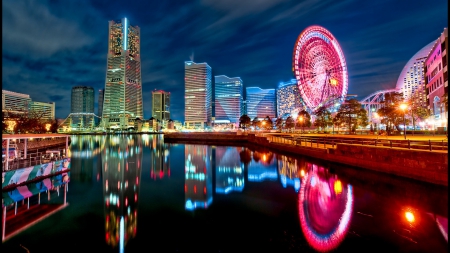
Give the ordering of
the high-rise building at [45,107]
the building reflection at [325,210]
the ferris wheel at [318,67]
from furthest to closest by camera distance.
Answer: the high-rise building at [45,107] < the ferris wheel at [318,67] < the building reflection at [325,210]

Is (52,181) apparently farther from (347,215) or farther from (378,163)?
(378,163)

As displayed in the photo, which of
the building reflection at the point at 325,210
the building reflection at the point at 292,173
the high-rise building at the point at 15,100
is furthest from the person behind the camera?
the high-rise building at the point at 15,100

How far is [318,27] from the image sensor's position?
46.7m

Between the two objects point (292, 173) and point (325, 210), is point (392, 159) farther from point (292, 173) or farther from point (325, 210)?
point (325, 210)

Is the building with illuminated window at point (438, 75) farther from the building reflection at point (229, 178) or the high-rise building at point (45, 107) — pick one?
the high-rise building at point (45, 107)

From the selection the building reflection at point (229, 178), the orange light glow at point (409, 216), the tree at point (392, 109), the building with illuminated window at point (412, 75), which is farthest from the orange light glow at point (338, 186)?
the building with illuminated window at point (412, 75)

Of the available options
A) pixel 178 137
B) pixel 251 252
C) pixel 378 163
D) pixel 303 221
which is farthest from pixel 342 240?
pixel 178 137

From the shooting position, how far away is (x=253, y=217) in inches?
475

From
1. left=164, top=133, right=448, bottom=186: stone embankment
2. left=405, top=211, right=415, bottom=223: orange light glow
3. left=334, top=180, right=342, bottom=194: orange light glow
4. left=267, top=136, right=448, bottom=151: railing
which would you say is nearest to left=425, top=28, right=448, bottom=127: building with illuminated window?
left=267, top=136, right=448, bottom=151: railing

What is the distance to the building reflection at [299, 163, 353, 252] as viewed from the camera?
9.65m

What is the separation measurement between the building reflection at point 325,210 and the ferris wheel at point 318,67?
104ft

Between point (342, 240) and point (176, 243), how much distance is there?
6267mm

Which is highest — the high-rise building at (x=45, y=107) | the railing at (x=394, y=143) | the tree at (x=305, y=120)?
the high-rise building at (x=45, y=107)

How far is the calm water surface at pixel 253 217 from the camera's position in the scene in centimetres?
935
